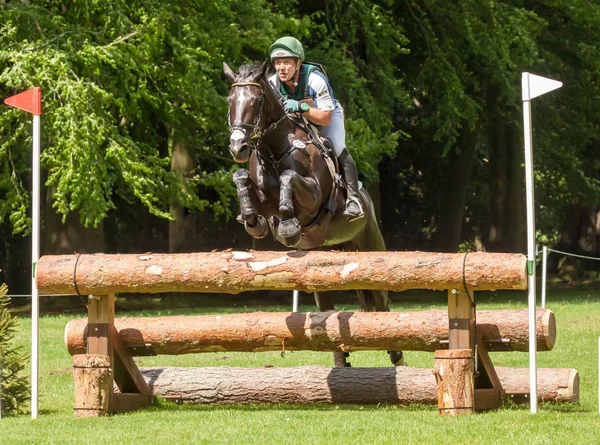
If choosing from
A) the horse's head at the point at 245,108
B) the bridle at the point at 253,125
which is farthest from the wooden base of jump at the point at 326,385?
the horse's head at the point at 245,108

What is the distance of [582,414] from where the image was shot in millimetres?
8484

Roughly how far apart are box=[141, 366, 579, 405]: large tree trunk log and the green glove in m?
2.07

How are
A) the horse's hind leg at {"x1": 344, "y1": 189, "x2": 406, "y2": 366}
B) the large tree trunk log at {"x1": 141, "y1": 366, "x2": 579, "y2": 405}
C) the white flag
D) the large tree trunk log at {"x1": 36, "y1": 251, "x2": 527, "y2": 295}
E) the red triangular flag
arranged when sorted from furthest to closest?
the horse's hind leg at {"x1": 344, "y1": 189, "x2": 406, "y2": 366} < the large tree trunk log at {"x1": 141, "y1": 366, "x2": 579, "y2": 405} < the red triangular flag < the white flag < the large tree trunk log at {"x1": 36, "y1": 251, "x2": 527, "y2": 295}

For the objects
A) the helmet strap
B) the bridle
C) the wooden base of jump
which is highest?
the helmet strap

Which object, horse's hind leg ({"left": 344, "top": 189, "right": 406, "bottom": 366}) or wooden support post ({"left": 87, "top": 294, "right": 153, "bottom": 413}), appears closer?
wooden support post ({"left": 87, "top": 294, "right": 153, "bottom": 413})

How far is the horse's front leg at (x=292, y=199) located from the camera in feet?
30.1

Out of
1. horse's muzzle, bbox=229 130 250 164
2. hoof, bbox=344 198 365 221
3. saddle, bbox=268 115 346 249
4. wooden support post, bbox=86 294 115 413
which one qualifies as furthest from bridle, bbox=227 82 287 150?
wooden support post, bbox=86 294 115 413

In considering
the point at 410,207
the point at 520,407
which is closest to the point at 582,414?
the point at 520,407

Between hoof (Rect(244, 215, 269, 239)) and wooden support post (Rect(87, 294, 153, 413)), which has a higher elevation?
hoof (Rect(244, 215, 269, 239))

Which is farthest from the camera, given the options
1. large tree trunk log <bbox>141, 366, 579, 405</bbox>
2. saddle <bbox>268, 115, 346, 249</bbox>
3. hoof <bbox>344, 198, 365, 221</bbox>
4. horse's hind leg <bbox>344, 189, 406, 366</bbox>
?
horse's hind leg <bbox>344, 189, 406, 366</bbox>

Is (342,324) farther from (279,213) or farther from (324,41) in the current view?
(324,41)

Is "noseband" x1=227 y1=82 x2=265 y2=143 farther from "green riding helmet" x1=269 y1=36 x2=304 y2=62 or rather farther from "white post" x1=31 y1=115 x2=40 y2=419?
"white post" x1=31 y1=115 x2=40 y2=419

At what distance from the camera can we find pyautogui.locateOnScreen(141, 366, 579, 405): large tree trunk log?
9.18 metres

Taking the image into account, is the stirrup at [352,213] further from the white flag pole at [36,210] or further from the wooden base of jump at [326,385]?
the white flag pole at [36,210]
